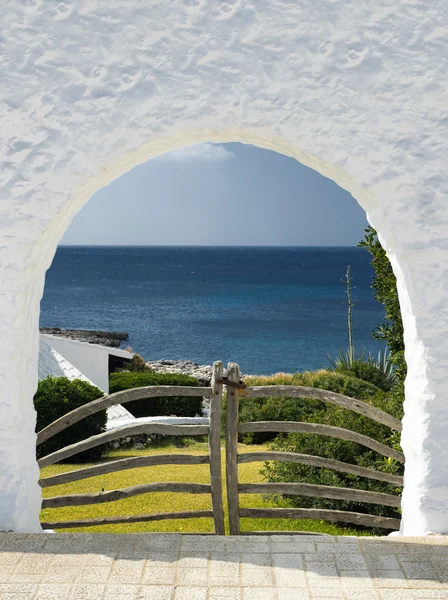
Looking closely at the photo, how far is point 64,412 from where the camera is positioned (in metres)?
10.3

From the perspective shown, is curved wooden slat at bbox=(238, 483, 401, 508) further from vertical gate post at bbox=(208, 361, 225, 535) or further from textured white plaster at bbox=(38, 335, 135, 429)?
textured white plaster at bbox=(38, 335, 135, 429)

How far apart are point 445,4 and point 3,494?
13.5 feet

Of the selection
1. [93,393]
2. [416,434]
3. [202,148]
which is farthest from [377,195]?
[202,148]

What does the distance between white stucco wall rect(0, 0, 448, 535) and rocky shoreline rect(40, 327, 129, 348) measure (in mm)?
33565

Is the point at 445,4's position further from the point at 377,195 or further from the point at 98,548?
the point at 98,548

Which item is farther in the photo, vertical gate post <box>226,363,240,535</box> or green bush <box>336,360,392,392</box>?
green bush <box>336,360,392,392</box>

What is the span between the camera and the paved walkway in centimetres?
333

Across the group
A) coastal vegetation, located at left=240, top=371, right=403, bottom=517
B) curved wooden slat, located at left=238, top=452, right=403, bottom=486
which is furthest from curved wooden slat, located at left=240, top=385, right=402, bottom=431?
coastal vegetation, located at left=240, top=371, right=403, bottom=517

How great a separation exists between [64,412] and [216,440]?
6521mm

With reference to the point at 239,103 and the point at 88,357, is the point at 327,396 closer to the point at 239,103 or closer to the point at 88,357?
the point at 239,103

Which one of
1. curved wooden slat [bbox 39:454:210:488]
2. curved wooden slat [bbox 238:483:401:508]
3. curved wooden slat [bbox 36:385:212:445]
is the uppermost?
curved wooden slat [bbox 36:385:212:445]

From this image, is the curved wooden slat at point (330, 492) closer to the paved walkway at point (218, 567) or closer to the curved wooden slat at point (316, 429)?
the curved wooden slat at point (316, 429)

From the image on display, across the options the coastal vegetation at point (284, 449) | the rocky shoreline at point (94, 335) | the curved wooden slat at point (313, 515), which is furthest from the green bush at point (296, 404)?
the rocky shoreline at point (94, 335)

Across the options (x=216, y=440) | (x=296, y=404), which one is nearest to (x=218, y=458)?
(x=216, y=440)
